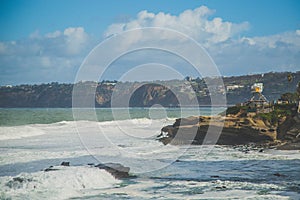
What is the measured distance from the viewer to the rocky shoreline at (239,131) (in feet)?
Answer: 111

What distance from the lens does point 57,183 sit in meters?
17.0

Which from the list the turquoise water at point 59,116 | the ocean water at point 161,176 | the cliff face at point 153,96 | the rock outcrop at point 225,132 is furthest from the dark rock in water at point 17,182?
the cliff face at point 153,96

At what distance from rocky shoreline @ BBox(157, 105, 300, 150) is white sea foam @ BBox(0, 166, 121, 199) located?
711 inches

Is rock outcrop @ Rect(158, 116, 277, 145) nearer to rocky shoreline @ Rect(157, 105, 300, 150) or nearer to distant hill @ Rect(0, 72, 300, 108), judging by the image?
rocky shoreline @ Rect(157, 105, 300, 150)

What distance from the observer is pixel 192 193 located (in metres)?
15.5

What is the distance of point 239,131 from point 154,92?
8958 centimetres

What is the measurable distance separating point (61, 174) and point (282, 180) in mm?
9739

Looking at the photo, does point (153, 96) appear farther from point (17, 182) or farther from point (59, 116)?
point (17, 182)

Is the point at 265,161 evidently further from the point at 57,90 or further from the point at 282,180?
Answer: the point at 57,90

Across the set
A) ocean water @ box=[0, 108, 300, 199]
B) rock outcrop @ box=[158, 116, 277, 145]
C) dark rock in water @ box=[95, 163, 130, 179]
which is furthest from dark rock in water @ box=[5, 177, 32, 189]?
rock outcrop @ box=[158, 116, 277, 145]

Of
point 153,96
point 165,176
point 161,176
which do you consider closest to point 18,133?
point 161,176

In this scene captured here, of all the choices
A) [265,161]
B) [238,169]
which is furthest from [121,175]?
[265,161]

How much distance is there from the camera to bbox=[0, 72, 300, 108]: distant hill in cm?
9912

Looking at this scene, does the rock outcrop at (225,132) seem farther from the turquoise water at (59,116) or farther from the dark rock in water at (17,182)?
the turquoise water at (59,116)
